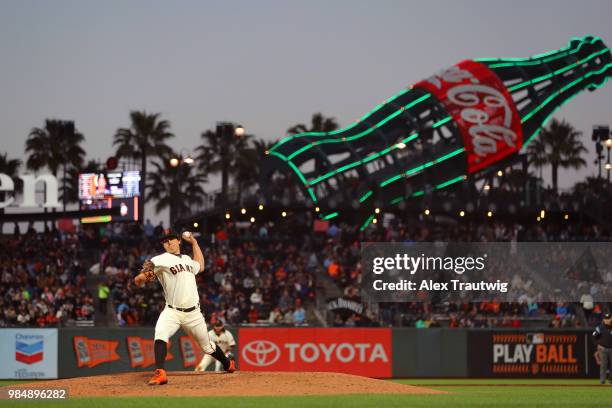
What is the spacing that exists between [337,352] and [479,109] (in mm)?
21104

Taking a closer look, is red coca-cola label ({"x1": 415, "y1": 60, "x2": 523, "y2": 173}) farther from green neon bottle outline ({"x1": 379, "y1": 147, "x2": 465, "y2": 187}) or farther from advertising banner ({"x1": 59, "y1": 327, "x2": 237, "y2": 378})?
advertising banner ({"x1": 59, "y1": 327, "x2": 237, "y2": 378})

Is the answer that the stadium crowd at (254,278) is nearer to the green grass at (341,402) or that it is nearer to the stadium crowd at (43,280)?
the stadium crowd at (43,280)

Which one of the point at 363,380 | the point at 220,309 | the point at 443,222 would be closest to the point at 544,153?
the point at 443,222

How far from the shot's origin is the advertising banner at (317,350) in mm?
29906

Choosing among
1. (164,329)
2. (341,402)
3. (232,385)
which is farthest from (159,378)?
(341,402)

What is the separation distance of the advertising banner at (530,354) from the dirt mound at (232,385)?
15255mm

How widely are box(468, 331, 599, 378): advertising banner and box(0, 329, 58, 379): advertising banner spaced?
40.5 ft

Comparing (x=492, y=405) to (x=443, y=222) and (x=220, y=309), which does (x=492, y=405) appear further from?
(x=443, y=222)

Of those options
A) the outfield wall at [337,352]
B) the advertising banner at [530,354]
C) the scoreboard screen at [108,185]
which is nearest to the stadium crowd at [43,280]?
the outfield wall at [337,352]

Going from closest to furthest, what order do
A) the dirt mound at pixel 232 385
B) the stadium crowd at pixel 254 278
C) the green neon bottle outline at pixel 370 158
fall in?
the dirt mound at pixel 232 385, the stadium crowd at pixel 254 278, the green neon bottle outline at pixel 370 158

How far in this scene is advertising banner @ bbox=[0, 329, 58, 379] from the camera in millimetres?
29359

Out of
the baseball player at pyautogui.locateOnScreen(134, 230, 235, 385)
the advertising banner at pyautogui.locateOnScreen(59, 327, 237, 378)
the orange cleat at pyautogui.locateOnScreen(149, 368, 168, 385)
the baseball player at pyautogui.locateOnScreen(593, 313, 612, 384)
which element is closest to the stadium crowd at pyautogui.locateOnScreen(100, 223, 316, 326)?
the advertising banner at pyautogui.locateOnScreen(59, 327, 237, 378)

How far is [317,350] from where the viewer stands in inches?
1180

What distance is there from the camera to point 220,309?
3459cm
